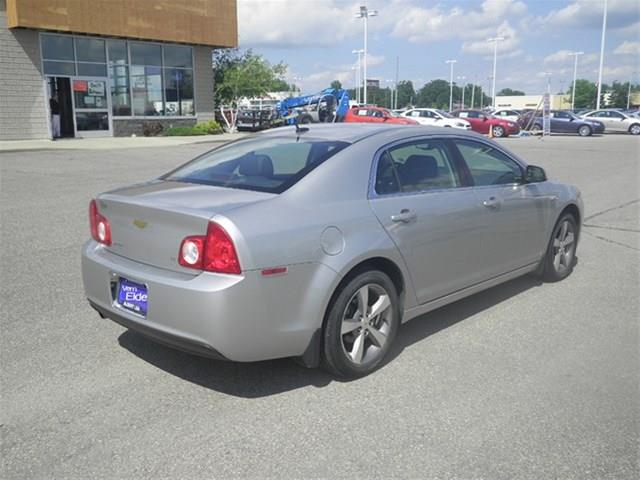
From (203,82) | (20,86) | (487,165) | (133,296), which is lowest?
(133,296)

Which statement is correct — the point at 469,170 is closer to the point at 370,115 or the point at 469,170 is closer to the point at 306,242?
the point at 306,242

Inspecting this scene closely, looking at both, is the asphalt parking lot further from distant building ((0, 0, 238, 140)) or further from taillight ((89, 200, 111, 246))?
distant building ((0, 0, 238, 140))

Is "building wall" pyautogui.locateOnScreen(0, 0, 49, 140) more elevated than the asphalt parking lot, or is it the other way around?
"building wall" pyautogui.locateOnScreen(0, 0, 49, 140)

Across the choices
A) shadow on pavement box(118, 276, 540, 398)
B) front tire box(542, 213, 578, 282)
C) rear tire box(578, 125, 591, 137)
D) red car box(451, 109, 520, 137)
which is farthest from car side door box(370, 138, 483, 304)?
rear tire box(578, 125, 591, 137)

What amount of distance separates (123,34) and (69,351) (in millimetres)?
24011

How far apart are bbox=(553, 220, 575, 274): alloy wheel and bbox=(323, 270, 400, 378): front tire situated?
Answer: 8.43ft

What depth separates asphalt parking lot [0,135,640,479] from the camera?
299 centimetres

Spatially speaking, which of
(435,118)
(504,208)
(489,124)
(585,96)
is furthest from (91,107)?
(585,96)

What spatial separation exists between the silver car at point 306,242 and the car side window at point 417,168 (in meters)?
0.01

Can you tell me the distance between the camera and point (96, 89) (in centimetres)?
2584

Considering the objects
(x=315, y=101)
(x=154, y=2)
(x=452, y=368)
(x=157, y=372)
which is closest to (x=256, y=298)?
(x=157, y=372)

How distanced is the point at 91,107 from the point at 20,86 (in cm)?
316

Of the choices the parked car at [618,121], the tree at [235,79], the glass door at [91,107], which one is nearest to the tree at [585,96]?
the parked car at [618,121]

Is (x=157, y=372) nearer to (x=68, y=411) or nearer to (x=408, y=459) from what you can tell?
(x=68, y=411)
